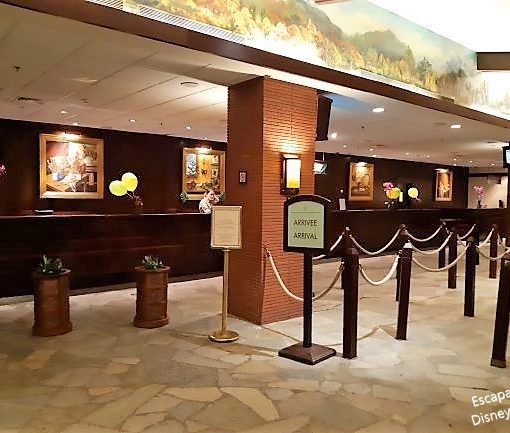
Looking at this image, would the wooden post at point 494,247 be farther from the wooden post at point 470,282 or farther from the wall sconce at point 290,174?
the wall sconce at point 290,174

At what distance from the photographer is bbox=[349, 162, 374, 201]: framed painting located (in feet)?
52.8

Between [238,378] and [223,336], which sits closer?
[238,378]

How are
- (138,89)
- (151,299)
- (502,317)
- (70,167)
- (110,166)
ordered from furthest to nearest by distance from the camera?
(110,166) → (70,167) → (138,89) → (151,299) → (502,317)

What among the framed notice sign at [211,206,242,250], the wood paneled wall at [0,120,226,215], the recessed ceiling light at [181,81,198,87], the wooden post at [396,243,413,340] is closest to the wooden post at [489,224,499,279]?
the wooden post at [396,243,413,340]

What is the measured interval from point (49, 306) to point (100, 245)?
8.04 ft

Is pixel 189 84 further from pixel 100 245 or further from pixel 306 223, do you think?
pixel 100 245

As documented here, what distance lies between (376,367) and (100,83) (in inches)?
191

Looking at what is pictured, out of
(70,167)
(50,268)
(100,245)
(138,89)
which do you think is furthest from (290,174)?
(70,167)

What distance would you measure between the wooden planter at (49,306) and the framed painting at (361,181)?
1236cm

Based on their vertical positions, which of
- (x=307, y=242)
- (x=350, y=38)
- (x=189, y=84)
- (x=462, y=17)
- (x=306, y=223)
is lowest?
(x=307, y=242)

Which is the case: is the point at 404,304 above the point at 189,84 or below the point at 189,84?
below

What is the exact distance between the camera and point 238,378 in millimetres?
3885

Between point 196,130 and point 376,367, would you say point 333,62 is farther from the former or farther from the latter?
point 196,130

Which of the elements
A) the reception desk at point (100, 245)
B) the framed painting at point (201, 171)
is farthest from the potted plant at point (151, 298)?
the framed painting at point (201, 171)
